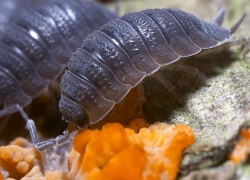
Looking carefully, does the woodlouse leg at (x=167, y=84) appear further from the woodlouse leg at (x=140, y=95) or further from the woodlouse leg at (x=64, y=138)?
the woodlouse leg at (x=64, y=138)

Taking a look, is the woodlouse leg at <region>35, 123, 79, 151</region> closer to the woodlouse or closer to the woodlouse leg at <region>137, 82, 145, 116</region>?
the woodlouse

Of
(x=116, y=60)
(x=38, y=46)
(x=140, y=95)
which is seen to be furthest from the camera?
(x=38, y=46)

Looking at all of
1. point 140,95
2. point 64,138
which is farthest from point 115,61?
point 64,138

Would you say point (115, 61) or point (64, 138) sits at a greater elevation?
point (115, 61)

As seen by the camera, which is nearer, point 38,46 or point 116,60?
point 116,60

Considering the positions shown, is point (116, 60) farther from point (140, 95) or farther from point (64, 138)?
point (64, 138)

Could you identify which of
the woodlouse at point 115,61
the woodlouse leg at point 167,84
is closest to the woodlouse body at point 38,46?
the woodlouse at point 115,61
